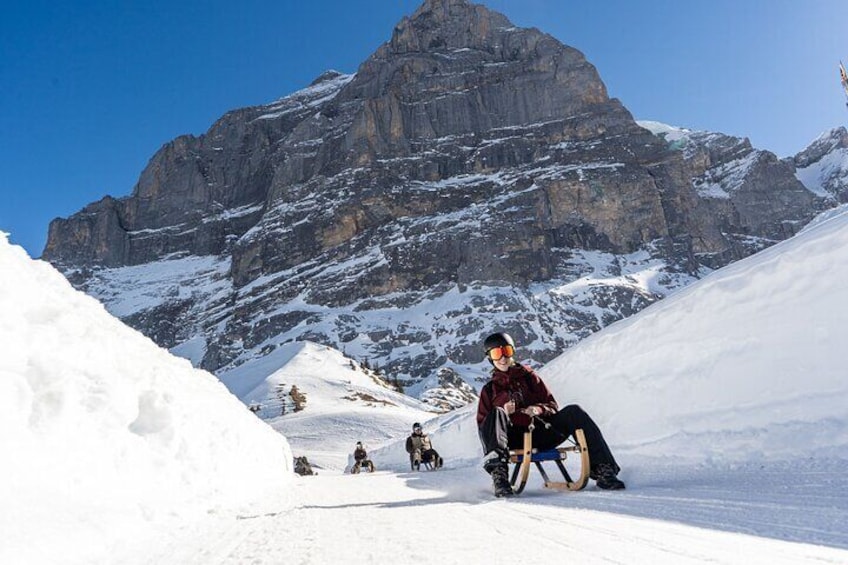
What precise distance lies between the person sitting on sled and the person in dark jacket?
9.71 meters

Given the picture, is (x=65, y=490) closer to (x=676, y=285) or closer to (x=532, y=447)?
(x=532, y=447)

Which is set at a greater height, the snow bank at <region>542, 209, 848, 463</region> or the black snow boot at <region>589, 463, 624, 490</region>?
the snow bank at <region>542, 209, 848, 463</region>

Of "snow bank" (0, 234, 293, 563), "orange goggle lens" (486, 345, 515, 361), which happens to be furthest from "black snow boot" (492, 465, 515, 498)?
"snow bank" (0, 234, 293, 563)

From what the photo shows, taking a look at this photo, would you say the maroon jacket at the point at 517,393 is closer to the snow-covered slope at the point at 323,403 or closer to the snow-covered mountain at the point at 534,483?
the snow-covered mountain at the point at 534,483

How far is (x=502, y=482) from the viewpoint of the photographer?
4.79 meters

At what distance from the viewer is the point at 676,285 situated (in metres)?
148

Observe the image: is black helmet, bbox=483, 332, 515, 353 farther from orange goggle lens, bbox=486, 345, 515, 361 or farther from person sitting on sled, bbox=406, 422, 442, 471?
person sitting on sled, bbox=406, 422, 442, 471

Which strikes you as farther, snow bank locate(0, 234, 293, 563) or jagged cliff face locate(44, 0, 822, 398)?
jagged cliff face locate(44, 0, 822, 398)

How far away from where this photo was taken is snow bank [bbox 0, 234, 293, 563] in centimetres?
295

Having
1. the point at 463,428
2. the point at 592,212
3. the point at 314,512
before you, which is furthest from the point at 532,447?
the point at 592,212

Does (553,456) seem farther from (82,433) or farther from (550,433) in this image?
(82,433)

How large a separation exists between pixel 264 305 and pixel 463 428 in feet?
487

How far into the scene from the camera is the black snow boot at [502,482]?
4770 millimetres

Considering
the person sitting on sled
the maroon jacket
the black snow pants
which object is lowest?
the person sitting on sled
